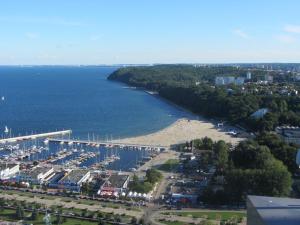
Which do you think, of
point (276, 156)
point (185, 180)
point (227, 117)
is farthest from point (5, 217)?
point (227, 117)

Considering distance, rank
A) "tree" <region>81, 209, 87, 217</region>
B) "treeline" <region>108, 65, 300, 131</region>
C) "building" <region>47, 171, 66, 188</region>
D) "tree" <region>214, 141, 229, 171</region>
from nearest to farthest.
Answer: "tree" <region>81, 209, 87, 217</region>, "building" <region>47, 171, 66, 188</region>, "tree" <region>214, 141, 229, 171</region>, "treeline" <region>108, 65, 300, 131</region>

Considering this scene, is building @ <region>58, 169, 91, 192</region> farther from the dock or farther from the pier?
the dock

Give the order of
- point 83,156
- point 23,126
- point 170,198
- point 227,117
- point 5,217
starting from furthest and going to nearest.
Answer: point 227,117
point 23,126
point 83,156
point 170,198
point 5,217

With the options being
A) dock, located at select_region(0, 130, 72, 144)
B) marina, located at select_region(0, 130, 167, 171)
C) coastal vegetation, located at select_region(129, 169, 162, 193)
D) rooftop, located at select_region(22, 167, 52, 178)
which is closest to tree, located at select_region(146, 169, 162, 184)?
coastal vegetation, located at select_region(129, 169, 162, 193)

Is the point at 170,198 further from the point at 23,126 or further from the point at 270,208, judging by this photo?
the point at 23,126

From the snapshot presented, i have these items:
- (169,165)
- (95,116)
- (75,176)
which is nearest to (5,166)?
(75,176)

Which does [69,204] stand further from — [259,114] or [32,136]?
[259,114]

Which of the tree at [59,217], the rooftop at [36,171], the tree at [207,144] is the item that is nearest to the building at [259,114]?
the tree at [207,144]
